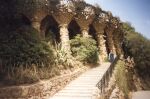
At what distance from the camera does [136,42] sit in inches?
1150

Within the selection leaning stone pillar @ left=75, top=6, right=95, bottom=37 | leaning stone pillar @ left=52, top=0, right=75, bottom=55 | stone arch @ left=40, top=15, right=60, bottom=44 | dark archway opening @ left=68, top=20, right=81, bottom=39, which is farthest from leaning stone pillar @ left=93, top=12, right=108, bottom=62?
stone arch @ left=40, top=15, right=60, bottom=44

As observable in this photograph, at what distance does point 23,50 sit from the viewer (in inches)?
570

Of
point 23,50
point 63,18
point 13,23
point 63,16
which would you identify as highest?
point 63,16

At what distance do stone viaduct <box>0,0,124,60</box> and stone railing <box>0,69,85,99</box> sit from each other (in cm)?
485

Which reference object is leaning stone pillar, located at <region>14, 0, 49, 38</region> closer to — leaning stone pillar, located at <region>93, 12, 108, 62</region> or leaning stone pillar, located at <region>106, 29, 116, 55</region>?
leaning stone pillar, located at <region>93, 12, 108, 62</region>

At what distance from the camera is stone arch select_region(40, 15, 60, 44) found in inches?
848

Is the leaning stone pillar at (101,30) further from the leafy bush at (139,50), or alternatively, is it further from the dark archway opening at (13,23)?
the dark archway opening at (13,23)

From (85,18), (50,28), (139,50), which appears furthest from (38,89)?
(139,50)

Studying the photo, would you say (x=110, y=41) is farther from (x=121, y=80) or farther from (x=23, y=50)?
(x=23, y=50)

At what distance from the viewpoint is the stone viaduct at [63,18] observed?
17.4 m

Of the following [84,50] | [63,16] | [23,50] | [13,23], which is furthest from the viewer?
[63,16]

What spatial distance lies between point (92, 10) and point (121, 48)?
8.07 metres

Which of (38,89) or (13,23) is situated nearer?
(38,89)

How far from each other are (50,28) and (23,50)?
336 inches
